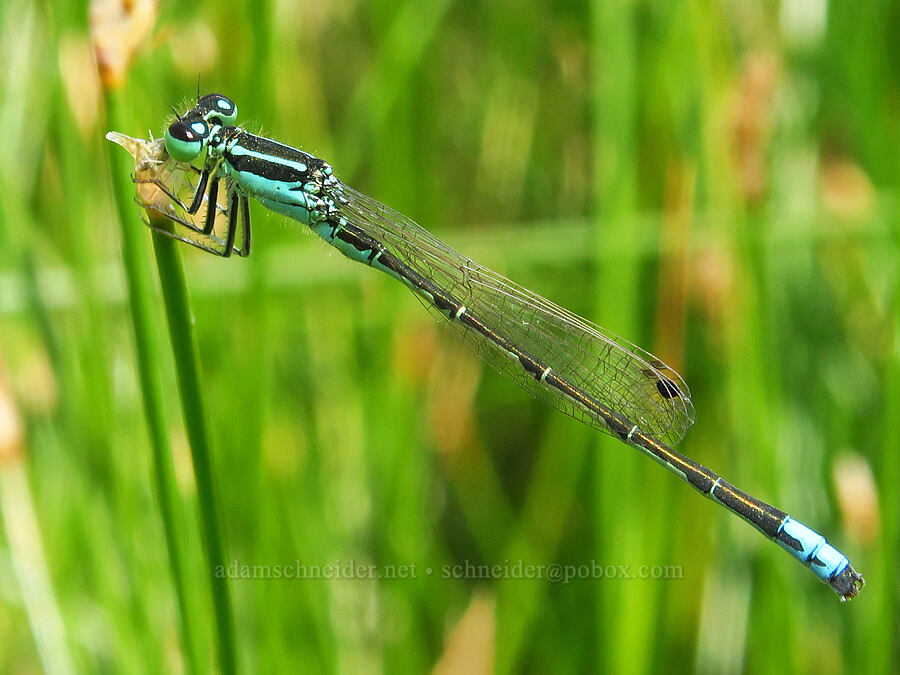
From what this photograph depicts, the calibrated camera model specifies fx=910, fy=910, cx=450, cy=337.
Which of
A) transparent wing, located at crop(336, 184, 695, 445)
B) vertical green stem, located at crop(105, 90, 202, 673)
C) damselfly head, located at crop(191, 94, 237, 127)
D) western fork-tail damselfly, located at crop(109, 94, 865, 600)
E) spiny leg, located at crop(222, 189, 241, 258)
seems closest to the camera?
vertical green stem, located at crop(105, 90, 202, 673)

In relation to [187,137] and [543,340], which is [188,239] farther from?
[543,340]

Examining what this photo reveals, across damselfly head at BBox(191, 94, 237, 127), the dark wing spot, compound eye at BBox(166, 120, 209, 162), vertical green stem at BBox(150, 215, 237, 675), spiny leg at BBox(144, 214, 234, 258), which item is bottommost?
vertical green stem at BBox(150, 215, 237, 675)

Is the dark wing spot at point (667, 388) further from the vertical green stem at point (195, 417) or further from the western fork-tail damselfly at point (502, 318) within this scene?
the vertical green stem at point (195, 417)

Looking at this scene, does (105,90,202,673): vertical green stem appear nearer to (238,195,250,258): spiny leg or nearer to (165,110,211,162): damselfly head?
(165,110,211,162): damselfly head

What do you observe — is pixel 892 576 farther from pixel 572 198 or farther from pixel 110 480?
pixel 572 198

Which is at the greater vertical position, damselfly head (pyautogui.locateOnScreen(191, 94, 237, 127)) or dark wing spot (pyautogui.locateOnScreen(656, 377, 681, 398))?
dark wing spot (pyautogui.locateOnScreen(656, 377, 681, 398))

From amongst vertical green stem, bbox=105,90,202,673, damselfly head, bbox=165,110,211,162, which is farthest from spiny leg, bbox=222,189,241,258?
vertical green stem, bbox=105,90,202,673
